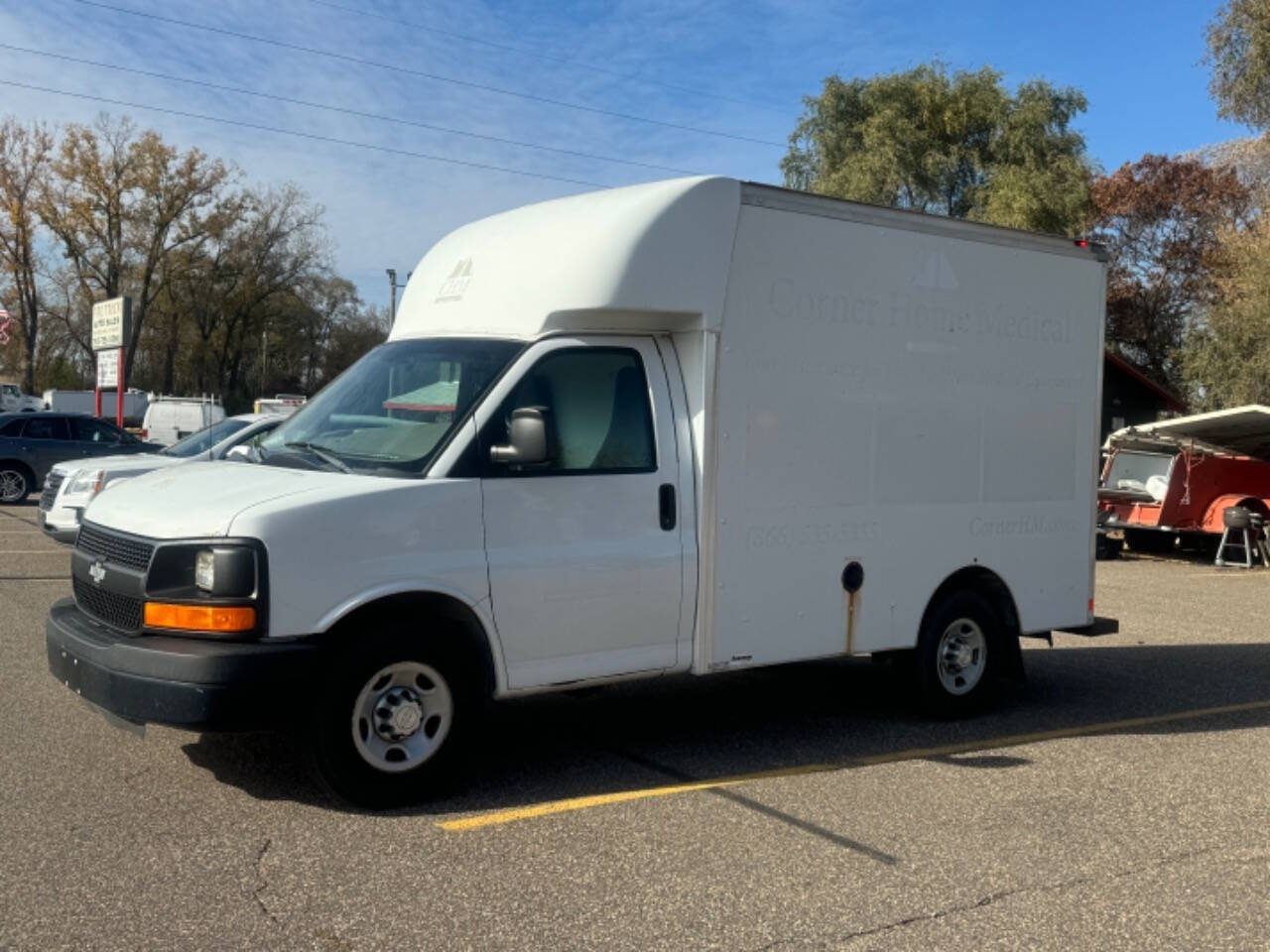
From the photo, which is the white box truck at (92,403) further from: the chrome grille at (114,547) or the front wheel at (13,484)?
the chrome grille at (114,547)

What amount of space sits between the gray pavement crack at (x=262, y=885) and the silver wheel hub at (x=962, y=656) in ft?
13.5

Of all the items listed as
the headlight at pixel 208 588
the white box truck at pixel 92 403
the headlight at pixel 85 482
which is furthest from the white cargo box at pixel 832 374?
the white box truck at pixel 92 403

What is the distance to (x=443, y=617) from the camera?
5578 millimetres

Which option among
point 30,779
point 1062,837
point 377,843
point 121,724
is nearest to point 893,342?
point 1062,837

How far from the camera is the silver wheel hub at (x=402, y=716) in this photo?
541 centimetres

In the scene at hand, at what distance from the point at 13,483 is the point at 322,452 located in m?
18.0

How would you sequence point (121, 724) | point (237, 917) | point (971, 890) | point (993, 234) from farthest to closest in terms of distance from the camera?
point (993, 234)
point (121, 724)
point (971, 890)
point (237, 917)

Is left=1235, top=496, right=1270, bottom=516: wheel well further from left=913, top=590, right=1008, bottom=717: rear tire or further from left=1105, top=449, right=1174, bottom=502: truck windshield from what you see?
left=913, top=590, right=1008, bottom=717: rear tire

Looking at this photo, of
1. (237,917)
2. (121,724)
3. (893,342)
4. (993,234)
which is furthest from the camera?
(993,234)

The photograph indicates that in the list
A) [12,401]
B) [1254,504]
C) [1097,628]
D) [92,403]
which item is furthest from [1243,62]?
[92,403]

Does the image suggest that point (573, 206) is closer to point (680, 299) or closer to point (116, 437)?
point (680, 299)

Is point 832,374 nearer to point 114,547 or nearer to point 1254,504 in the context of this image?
point 114,547

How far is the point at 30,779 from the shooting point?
5.75 metres

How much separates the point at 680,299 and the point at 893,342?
1545 millimetres
